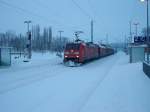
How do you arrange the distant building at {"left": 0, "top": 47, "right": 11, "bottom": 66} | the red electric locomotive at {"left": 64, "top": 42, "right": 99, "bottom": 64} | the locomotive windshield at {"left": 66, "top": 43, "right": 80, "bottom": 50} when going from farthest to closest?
the locomotive windshield at {"left": 66, "top": 43, "right": 80, "bottom": 50}
the red electric locomotive at {"left": 64, "top": 42, "right": 99, "bottom": 64}
the distant building at {"left": 0, "top": 47, "right": 11, "bottom": 66}

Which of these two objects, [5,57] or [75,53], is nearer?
[5,57]

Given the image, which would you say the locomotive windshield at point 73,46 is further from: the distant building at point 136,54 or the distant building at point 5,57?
the distant building at point 5,57

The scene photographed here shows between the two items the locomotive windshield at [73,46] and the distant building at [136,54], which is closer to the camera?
the locomotive windshield at [73,46]

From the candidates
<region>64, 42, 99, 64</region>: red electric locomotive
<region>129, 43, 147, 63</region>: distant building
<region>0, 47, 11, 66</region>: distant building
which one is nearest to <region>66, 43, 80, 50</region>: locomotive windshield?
<region>64, 42, 99, 64</region>: red electric locomotive

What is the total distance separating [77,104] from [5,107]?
254 centimetres

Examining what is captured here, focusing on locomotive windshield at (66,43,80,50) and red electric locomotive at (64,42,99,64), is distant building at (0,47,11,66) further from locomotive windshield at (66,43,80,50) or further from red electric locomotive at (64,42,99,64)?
locomotive windshield at (66,43,80,50)

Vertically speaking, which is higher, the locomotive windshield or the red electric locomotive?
the locomotive windshield

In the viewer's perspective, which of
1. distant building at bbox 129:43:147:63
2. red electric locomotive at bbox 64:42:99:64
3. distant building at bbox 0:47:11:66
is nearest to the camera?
distant building at bbox 0:47:11:66

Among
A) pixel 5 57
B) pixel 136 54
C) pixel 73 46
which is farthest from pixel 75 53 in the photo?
pixel 5 57

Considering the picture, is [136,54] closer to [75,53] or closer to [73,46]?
[75,53]

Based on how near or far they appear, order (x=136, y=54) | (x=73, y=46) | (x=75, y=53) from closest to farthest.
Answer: (x=75, y=53)
(x=73, y=46)
(x=136, y=54)

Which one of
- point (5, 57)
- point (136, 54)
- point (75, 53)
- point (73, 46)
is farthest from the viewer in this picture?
point (136, 54)

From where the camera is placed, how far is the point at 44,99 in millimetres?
12695

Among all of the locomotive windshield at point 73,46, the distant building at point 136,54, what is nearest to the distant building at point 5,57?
the locomotive windshield at point 73,46
